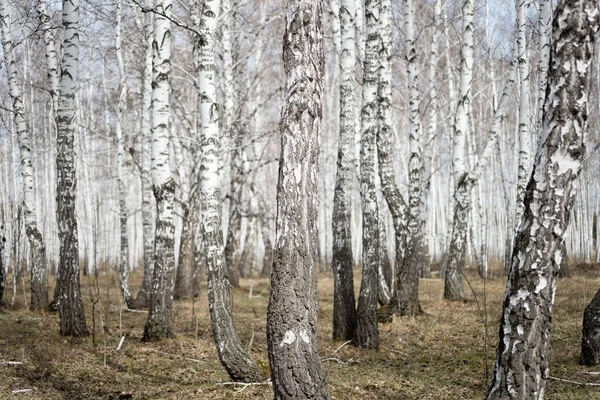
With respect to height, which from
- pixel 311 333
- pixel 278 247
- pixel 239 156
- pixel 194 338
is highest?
pixel 239 156

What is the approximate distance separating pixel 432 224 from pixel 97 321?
81.0ft

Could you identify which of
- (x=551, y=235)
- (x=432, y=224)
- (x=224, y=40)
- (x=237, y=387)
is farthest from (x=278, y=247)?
(x=432, y=224)

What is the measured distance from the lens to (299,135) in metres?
4.43

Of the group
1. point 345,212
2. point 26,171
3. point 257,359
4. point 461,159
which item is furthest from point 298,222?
point 26,171

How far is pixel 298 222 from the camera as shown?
171 inches

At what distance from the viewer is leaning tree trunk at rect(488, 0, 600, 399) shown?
4.09m

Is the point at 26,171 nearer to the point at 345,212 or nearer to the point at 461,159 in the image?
the point at 345,212

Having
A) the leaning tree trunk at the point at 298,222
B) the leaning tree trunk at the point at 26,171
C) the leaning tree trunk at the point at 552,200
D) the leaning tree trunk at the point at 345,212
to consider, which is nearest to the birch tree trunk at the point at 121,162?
the leaning tree trunk at the point at 26,171

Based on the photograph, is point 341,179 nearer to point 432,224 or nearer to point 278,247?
point 278,247

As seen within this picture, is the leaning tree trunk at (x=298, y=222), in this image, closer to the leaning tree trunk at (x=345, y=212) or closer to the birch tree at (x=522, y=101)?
the leaning tree trunk at (x=345, y=212)

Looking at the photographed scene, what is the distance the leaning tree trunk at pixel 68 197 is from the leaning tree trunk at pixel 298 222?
565 centimetres

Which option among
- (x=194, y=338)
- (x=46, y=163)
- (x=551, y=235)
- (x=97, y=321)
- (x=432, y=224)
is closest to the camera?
Result: (x=551, y=235)

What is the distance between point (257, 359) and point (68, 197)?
3.96 m

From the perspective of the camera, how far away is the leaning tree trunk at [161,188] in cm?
881
